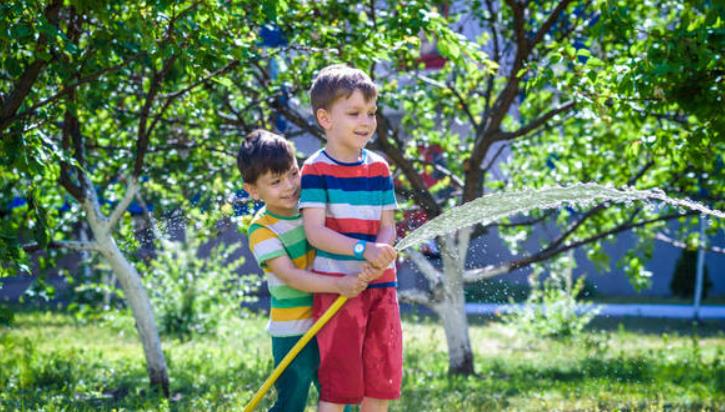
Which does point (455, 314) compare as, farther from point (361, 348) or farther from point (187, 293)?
point (187, 293)

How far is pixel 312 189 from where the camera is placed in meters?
3.21

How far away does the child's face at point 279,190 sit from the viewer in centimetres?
331

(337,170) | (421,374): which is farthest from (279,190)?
(421,374)

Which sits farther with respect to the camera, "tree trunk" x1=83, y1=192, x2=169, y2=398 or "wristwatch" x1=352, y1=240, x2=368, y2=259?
"tree trunk" x1=83, y1=192, x2=169, y2=398

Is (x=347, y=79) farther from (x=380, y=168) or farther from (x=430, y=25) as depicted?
(x=430, y=25)

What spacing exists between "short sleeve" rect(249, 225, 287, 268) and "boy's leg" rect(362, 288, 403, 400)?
36 cm

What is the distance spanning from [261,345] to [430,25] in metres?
4.60

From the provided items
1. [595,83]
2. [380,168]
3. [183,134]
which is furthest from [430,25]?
[183,134]

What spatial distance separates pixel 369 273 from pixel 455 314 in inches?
Result: 160

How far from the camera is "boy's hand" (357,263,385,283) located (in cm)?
303

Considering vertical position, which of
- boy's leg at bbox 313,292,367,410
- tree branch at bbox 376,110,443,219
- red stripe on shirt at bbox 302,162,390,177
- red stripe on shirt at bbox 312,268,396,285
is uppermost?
tree branch at bbox 376,110,443,219

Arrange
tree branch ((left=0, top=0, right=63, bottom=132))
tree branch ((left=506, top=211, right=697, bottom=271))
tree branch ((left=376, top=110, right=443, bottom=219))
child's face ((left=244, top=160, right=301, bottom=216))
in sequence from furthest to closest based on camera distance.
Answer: tree branch ((left=506, top=211, right=697, bottom=271)) < tree branch ((left=376, top=110, right=443, bottom=219)) < tree branch ((left=0, top=0, right=63, bottom=132)) < child's face ((left=244, top=160, right=301, bottom=216))

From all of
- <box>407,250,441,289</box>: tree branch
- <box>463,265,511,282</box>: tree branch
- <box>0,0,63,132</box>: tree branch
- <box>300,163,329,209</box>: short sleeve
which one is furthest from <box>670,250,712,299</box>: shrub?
<box>300,163,329,209</box>: short sleeve

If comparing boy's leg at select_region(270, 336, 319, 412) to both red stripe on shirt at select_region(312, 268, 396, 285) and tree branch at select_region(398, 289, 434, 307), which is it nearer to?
red stripe on shirt at select_region(312, 268, 396, 285)
